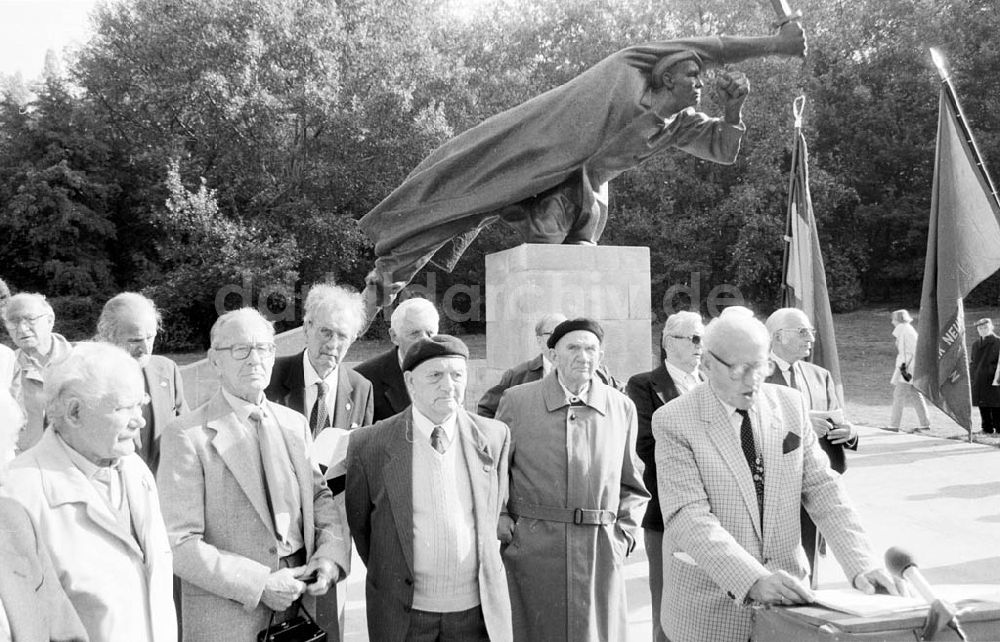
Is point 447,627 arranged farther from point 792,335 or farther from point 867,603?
point 792,335

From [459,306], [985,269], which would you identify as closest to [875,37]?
[459,306]

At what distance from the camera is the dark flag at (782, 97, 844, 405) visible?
592cm

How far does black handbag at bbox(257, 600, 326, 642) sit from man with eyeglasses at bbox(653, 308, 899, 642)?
1018 mm

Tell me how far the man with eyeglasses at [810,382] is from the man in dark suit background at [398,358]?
1556mm

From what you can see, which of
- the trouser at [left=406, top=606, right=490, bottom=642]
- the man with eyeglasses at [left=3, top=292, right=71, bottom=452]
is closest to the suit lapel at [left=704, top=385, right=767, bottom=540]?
the trouser at [left=406, top=606, right=490, bottom=642]

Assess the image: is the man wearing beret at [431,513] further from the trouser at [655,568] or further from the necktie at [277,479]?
the trouser at [655,568]

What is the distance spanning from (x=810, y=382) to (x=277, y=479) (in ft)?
8.17

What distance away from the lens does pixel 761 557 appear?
6.91 ft

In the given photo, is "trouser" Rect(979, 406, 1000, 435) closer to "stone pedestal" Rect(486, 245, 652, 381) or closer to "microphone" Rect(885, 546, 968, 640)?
"stone pedestal" Rect(486, 245, 652, 381)

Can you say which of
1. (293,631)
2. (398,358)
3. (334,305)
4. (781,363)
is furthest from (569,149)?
(293,631)

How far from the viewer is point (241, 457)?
229 cm

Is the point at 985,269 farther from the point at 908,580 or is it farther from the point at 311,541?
the point at 311,541

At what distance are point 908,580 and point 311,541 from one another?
161cm

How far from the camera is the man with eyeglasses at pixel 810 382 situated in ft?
11.1
